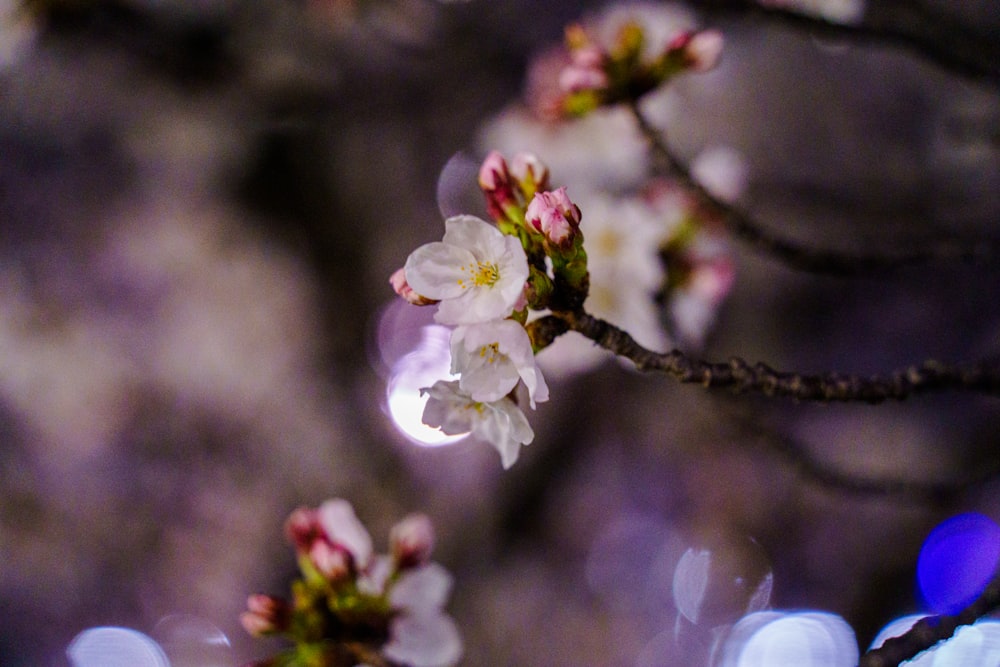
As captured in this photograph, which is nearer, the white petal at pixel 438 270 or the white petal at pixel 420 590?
the white petal at pixel 438 270

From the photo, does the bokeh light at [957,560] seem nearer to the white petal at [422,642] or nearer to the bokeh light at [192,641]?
the white petal at [422,642]

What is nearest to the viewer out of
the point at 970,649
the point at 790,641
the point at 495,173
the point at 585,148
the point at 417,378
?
the point at 495,173

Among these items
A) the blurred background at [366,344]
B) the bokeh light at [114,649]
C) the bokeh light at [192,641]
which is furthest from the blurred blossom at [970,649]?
the bokeh light at [114,649]

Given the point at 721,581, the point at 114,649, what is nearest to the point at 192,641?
the point at 114,649

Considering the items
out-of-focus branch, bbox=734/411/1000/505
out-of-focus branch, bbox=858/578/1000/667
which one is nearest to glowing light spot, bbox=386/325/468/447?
out-of-focus branch, bbox=734/411/1000/505

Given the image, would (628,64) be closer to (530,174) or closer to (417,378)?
Answer: (530,174)

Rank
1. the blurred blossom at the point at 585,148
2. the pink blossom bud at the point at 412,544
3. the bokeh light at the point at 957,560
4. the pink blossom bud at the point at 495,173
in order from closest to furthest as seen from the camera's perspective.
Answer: the pink blossom bud at the point at 495,173
the pink blossom bud at the point at 412,544
the blurred blossom at the point at 585,148
the bokeh light at the point at 957,560

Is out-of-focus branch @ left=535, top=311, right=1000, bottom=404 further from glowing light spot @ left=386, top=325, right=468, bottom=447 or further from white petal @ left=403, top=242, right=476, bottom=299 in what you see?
glowing light spot @ left=386, top=325, right=468, bottom=447

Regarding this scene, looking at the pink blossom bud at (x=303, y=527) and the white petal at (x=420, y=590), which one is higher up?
the pink blossom bud at (x=303, y=527)
